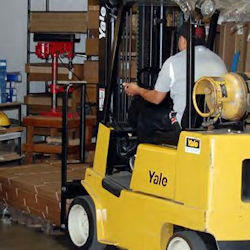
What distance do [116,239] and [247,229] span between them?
1279mm

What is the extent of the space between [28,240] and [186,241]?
2464 mm

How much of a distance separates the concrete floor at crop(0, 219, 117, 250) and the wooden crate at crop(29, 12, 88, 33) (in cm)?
367

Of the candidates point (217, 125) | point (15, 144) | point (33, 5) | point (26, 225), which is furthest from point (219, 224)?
point (33, 5)

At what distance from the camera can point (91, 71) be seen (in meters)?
9.28

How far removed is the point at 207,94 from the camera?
14.1 ft

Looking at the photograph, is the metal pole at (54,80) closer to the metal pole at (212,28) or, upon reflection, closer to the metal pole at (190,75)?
the metal pole at (212,28)

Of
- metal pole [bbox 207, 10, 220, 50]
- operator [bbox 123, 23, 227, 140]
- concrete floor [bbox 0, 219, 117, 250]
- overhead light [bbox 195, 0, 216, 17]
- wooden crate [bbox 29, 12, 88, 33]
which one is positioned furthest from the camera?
wooden crate [bbox 29, 12, 88, 33]

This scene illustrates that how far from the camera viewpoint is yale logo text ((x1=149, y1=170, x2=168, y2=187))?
15.0ft

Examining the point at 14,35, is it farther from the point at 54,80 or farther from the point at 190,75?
the point at 190,75

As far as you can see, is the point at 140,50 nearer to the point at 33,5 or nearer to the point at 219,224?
the point at 219,224

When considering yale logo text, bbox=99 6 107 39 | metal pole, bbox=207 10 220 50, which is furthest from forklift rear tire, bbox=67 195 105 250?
yale logo text, bbox=99 6 107 39

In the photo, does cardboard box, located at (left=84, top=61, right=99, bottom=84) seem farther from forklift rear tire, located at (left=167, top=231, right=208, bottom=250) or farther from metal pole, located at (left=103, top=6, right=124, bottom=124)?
forklift rear tire, located at (left=167, top=231, right=208, bottom=250)

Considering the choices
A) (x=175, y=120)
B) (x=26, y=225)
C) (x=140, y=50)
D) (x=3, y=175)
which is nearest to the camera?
(x=175, y=120)

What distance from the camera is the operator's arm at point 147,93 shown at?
5.02 m
